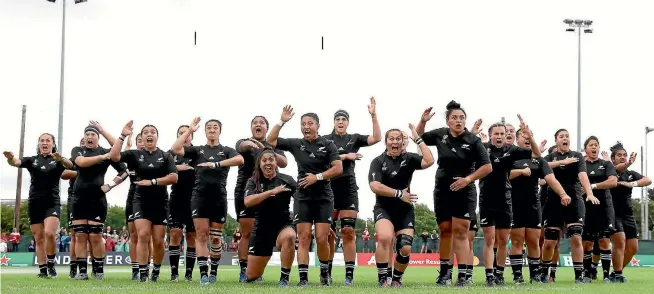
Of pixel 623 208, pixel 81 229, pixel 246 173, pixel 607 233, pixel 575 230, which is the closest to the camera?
pixel 246 173

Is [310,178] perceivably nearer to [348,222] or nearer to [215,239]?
[348,222]

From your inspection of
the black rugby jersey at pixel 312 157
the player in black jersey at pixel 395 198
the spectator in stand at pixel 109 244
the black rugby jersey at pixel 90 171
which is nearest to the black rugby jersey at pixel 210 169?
the black rugby jersey at pixel 312 157

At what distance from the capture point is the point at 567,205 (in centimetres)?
1558

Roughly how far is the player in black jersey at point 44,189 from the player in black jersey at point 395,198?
20.7 ft

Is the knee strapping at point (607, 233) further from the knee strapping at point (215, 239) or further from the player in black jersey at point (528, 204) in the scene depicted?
the knee strapping at point (215, 239)

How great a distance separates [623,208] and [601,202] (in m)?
0.95

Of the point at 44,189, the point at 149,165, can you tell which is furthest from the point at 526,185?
the point at 44,189

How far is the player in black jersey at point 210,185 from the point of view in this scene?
564 inches

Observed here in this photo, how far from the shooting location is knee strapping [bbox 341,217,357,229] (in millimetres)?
14195

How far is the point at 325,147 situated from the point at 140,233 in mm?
3540

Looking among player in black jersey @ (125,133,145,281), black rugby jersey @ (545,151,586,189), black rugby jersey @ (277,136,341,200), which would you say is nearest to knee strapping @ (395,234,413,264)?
black rugby jersey @ (277,136,341,200)

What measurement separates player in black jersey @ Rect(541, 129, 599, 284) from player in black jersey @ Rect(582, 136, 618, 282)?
0.54 metres

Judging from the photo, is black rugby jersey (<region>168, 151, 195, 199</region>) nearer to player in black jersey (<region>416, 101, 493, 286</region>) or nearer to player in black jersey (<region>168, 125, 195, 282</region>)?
player in black jersey (<region>168, 125, 195, 282</region>)

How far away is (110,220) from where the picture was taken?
134 meters
